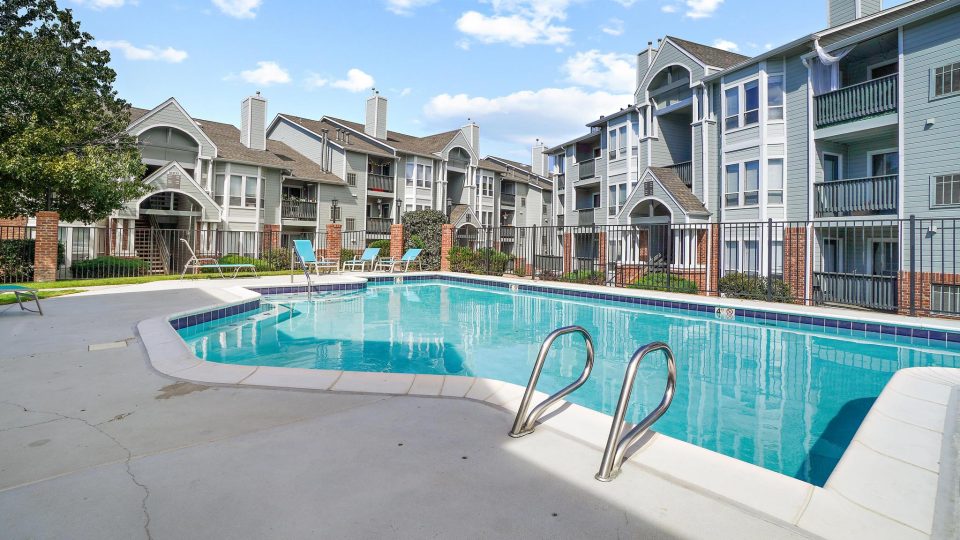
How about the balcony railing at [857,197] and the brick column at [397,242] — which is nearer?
the balcony railing at [857,197]

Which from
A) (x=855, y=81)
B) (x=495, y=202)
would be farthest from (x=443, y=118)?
(x=855, y=81)

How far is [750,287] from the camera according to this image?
14.2 m

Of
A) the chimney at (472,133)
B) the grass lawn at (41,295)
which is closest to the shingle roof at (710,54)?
the chimney at (472,133)

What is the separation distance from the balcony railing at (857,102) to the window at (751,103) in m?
1.99

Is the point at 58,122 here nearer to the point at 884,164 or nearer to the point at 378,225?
the point at 378,225

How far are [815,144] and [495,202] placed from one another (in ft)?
84.6

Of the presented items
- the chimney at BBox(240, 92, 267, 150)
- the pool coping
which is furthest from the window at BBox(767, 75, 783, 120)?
the chimney at BBox(240, 92, 267, 150)

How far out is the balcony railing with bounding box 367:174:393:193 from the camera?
32.0 metres

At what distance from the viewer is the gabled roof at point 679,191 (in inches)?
756

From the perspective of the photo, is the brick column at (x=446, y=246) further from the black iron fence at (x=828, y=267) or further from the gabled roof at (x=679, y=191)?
the gabled roof at (x=679, y=191)

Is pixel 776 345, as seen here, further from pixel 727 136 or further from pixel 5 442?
pixel 727 136

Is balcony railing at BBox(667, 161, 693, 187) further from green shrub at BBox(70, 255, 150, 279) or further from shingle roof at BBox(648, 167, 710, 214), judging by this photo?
green shrub at BBox(70, 255, 150, 279)

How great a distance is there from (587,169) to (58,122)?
995 inches

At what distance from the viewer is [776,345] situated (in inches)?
321
